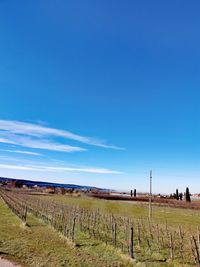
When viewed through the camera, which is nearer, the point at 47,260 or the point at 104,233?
the point at 47,260

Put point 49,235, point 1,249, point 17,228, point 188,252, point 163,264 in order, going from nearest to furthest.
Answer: point 163,264 < point 1,249 < point 188,252 < point 49,235 < point 17,228

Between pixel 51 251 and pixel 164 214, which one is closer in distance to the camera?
pixel 51 251

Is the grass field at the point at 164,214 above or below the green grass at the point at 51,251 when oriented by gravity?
above

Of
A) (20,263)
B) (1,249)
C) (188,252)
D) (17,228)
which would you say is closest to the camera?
(20,263)

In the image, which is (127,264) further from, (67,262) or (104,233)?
(104,233)

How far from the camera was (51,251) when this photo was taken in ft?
56.4

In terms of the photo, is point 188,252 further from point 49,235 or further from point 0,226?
point 0,226

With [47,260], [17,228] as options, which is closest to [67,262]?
[47,260]

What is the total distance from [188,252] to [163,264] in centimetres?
415

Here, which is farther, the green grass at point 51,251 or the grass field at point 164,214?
the grass field at point 164,214

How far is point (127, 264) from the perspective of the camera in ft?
50.0

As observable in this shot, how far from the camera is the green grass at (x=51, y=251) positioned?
49.9 feet

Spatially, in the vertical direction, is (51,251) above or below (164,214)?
below

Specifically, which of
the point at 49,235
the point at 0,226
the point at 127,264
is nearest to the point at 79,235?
the point at 49,235
